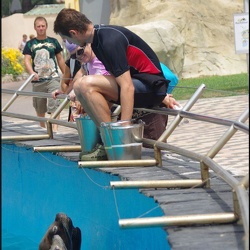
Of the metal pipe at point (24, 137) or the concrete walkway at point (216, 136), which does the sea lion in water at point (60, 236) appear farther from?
the metal pipe at point (24, 137)

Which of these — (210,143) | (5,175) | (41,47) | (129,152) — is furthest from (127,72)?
(41,47)

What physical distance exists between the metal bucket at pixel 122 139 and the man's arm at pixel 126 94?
72 millimetres

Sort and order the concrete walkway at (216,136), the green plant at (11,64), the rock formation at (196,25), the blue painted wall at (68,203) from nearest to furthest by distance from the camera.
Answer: the blue painted wall at (68,203), the concrete walkway at (216,136), the rock formation at (196,25), the green plant at (11,64)

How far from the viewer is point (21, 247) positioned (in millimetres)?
7039

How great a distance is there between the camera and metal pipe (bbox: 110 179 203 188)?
4.33m

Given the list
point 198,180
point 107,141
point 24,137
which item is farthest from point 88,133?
point 198,180

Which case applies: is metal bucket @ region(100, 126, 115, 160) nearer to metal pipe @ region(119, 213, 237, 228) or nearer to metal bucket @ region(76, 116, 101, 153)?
metal bucket @ region(76, 116, 101, 153)

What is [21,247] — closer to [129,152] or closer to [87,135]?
[87,135]

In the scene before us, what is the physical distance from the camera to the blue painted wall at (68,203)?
491 cm

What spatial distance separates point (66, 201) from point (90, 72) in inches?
39.9

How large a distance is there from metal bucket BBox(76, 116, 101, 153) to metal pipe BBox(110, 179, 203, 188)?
1552mm

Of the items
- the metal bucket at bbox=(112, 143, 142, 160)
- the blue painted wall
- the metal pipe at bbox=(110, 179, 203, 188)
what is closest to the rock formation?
the blue painted wall

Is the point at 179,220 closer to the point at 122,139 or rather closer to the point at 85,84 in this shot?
the point at 122,139

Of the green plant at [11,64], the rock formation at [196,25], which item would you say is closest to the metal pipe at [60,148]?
the rock formation at [196,25]
